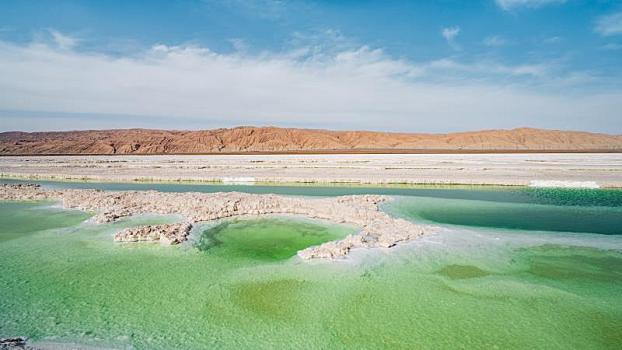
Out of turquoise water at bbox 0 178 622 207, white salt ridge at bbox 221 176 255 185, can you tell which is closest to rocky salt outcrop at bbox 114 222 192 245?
turquoise water at bbox 0 178 622 207

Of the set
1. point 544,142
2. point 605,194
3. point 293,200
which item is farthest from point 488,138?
point 293,200

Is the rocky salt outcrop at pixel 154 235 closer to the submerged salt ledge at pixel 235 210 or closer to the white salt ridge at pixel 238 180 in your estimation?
the submerged salt ledge at pixel 235 210

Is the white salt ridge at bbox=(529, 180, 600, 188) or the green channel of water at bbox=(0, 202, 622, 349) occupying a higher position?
the white salt ridge at bbox=(529, 180, 600, 188)

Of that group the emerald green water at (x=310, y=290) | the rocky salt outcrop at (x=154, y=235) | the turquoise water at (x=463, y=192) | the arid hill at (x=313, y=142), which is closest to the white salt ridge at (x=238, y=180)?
the turquoise water at (x=463, y=192)

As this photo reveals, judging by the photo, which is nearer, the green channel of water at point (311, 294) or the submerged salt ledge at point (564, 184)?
the green channel of water at point (311, 294)

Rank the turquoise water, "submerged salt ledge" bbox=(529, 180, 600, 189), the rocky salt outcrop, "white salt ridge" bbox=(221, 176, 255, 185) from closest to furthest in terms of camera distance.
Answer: the rocky salt outcrop, the turquoise water, "submerged salt ledge" bbox=(529, 180, 600, 189), "white salt ridge" bbox=(221, 176, 255, 185)

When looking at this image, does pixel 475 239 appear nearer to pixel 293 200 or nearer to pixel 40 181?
pixel 293 200

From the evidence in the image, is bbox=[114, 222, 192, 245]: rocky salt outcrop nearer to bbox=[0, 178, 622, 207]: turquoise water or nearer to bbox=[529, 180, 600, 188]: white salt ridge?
bbox=[0, 178, 622, 207]: turquoise water
